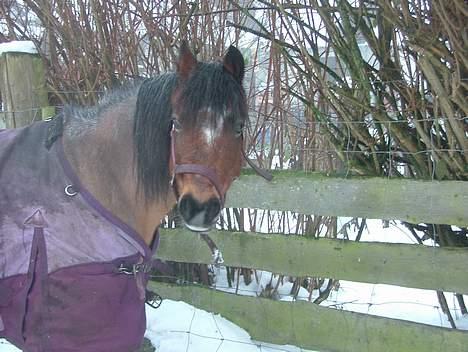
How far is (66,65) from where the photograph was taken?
14.2 ft

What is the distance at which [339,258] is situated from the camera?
3.02m

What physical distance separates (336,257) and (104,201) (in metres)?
1.52

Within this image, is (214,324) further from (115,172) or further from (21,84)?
(21,84)

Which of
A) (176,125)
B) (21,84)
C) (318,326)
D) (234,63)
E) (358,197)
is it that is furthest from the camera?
(21,84)

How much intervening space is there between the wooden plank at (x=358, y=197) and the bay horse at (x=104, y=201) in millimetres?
1155

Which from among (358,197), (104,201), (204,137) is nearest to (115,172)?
(104,201)

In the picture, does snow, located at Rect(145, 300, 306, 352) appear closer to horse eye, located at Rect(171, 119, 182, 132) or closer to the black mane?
the black mane

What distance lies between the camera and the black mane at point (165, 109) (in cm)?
187

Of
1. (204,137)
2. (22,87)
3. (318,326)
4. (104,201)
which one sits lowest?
(318,326)

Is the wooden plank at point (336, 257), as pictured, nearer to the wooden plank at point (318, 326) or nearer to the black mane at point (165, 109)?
the wooden plank at point (318, 326)

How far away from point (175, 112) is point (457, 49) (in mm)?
1517

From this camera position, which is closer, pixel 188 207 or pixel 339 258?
pixel 188 207

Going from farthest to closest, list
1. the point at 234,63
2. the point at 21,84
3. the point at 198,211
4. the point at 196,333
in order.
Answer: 1. the point at 21,84
2. the point at 196,333
3. the point at 234,63
4. the point at 198,211

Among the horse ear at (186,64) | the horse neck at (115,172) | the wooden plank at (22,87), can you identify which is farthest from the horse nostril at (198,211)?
the wooden plank at (22,87)
